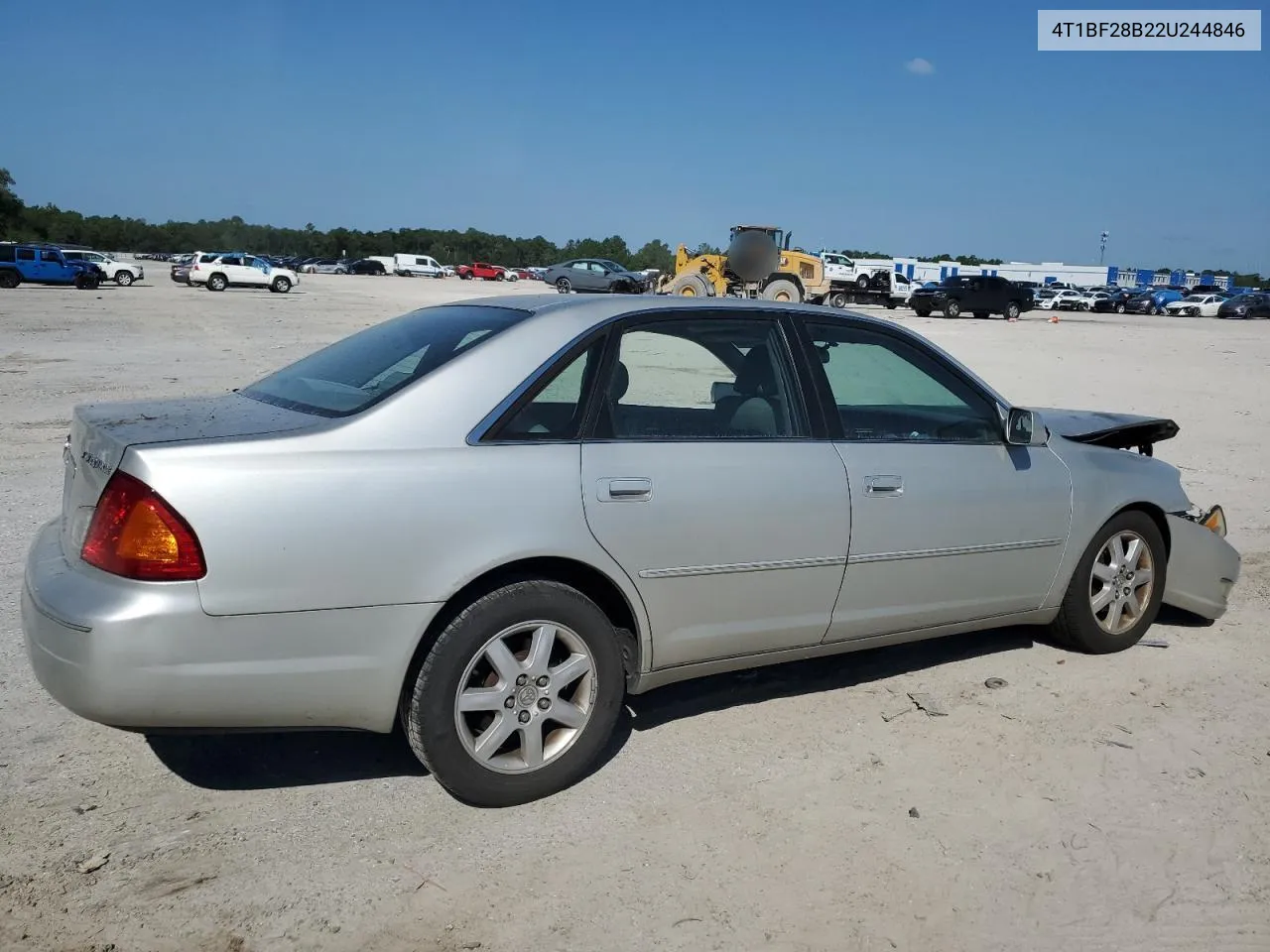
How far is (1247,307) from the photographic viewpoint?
52281mm

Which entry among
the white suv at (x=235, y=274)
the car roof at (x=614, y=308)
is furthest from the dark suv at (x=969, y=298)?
the car roof at (x=614, y=308)

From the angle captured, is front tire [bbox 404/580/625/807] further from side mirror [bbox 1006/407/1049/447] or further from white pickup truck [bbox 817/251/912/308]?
white pickup truck [bbox 817/251/912/308]

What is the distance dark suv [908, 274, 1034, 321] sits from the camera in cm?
3925

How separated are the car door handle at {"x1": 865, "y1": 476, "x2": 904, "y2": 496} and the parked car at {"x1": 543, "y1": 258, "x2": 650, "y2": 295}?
130 ft

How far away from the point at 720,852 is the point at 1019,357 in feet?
62.2

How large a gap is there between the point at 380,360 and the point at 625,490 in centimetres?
105

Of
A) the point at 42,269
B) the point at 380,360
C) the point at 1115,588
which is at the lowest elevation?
the point at 1115,588

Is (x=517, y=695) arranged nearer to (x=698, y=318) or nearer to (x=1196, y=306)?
(x=698, y=318)

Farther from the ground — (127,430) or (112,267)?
(112,267)

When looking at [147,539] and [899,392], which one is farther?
[899,392]

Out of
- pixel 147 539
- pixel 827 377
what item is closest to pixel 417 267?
pixel 827 377

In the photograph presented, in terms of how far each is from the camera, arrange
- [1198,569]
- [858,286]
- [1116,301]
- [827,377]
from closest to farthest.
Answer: [827,377] → [1198,569] → [858,286] → [1116,301]

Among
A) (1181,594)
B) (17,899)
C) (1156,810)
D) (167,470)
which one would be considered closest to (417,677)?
(167,470)

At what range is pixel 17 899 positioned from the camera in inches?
110
